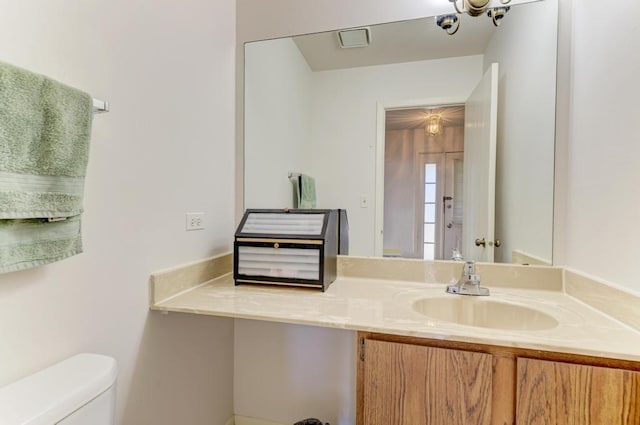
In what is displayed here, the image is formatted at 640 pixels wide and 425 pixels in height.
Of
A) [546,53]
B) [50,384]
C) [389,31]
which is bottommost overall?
[50,384]

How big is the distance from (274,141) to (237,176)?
0.91ft

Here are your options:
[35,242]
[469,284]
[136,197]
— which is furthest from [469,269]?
[35,242]

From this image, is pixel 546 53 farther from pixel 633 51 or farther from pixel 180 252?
pixel 180 252

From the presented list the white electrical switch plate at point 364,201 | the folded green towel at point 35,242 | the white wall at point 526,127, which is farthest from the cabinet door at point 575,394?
the folded green towel at point 35,242

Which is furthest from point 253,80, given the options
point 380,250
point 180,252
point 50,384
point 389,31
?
point 50,384

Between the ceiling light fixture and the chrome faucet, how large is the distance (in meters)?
1.02

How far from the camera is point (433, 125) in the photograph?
4.95ft

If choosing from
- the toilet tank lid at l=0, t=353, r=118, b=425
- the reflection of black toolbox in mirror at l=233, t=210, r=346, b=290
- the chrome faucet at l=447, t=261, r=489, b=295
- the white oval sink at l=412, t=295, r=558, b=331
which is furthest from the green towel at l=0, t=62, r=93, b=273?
the chrome faucet at l=447, t=261, r=489, b=295

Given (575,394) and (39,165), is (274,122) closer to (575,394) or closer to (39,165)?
(39,165)

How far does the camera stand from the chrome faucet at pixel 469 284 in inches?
51.0

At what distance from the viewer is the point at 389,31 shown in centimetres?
151

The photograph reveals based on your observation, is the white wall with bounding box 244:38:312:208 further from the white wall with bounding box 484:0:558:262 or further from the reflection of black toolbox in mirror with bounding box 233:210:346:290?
the white wall with bounding box 484:0:558:262

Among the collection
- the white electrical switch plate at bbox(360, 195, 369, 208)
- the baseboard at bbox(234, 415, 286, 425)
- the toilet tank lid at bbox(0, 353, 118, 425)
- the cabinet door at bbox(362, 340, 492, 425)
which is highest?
the white electrical switch plate at bbox(360, 195, 369, 208)

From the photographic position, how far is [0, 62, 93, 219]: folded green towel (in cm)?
66
